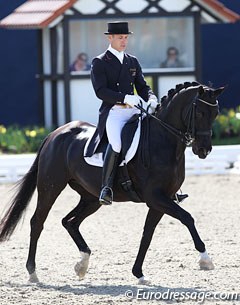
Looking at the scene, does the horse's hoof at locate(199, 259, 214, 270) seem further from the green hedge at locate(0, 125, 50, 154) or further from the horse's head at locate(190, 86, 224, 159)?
the green hedge at locate(0, 125, 50, 154)

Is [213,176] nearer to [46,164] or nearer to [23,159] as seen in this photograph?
[23,159]

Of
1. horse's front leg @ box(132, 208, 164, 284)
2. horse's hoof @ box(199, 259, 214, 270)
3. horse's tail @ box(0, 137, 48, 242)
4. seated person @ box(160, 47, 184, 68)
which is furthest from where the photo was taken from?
seated person @ box(160, 47, 184, 68)

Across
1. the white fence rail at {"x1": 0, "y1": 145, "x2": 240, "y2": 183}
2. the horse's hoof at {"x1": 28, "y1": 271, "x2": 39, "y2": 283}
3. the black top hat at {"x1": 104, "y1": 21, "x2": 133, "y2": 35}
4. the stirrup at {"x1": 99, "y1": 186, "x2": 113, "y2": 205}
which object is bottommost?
the white fence rail at {"x1": 0, "y1": 145, "x2": 240, "y2": 183}

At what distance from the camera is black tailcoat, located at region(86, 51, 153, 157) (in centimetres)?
824

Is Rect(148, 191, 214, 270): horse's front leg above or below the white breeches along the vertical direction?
below

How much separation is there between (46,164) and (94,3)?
31.8 feet

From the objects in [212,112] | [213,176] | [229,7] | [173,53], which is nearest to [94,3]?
[173,53]

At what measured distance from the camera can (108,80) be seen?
8.34 m

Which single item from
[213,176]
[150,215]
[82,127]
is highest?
[82,127]

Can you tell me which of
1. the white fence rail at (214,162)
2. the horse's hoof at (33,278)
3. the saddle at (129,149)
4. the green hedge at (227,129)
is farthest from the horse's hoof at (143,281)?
the green hedge at (227,129)

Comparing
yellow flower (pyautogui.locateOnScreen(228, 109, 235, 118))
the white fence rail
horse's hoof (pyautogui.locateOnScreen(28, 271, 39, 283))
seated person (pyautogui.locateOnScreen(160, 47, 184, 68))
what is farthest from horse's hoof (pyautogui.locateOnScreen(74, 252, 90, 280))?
seated person (pyautogui.locateOnScreen(160, 47, 184, 68))

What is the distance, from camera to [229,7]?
1972 centimetres

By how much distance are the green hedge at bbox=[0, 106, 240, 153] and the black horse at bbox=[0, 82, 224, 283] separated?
8.43 metres

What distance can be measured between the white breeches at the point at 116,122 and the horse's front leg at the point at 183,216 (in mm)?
601
